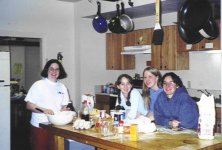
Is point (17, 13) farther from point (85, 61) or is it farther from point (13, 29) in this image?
point (85, 61)

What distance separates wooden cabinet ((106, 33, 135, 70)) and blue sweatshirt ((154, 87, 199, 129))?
3.42 metres

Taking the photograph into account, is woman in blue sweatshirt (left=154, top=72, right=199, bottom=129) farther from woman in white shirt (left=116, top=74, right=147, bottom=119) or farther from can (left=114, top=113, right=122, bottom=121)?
can (left=114, top=113, right=122, bottom=121)

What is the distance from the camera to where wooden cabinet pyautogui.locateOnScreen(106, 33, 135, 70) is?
21.5 feet

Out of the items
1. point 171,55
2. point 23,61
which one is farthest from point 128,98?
point 23,61

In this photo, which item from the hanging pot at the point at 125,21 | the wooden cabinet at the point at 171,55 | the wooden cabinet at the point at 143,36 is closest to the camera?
the hanging pot at the point at 125,21

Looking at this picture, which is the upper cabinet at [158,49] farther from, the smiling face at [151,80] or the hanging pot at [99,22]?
the smiling face at [151,80]

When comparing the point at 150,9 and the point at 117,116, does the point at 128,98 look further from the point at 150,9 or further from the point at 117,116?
the point at 150,9

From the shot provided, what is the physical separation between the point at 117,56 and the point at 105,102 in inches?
38.0

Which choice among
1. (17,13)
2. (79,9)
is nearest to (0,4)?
(17,13)

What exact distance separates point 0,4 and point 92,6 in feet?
5.34

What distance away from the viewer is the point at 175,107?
9.76ft

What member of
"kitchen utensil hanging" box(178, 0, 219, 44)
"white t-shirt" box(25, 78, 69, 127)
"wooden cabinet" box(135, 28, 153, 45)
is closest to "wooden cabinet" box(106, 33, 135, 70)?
"wooden cabinet" box(135, 28, 153, 45)

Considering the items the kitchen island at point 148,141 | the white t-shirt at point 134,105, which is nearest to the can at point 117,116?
the kitchen island at point 148,141

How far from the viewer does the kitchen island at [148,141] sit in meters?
2.24
